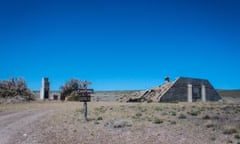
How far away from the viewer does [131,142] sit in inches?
332

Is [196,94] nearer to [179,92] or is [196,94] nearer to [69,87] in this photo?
[179,92]

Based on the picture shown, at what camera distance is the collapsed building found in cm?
3488

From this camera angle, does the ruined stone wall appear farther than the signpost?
Yes

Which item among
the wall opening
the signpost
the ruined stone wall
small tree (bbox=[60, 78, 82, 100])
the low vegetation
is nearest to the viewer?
the signpost

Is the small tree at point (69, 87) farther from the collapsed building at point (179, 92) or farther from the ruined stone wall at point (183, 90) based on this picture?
the ruined stone wall at point (183, 90)

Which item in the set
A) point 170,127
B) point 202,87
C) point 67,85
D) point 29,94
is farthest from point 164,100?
point 170,127

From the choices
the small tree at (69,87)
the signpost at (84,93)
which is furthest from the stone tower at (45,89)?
the signpost at (84,93)

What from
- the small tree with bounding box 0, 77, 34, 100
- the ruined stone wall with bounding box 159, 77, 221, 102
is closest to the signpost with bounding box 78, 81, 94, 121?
the ruined stone wall with bounding box 159, 77, 221, 102

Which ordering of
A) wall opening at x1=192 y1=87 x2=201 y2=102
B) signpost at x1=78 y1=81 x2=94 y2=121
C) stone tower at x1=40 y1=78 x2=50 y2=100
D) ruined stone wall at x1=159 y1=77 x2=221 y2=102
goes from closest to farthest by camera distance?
signpost at x1=78 y1=81 x2=94 y2=121 → ruined stone wall at x1=159 y1=77 x2=221 y2=102 → wall opening at x1=192 y1=87 x2=201 y2=102 → stone tower at x1=40 y1=78 x2=50 y2=100

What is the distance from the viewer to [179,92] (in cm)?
3631

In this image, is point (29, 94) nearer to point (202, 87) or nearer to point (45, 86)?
point (45, 86)

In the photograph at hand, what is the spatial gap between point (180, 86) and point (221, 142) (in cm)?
2903

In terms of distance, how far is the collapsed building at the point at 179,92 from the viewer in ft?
114

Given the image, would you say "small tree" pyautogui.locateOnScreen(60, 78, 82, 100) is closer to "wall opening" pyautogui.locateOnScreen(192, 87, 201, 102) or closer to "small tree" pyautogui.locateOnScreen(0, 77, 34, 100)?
"small tree" pyautogui.locateOnScreen(0, 77, 34, 100)
